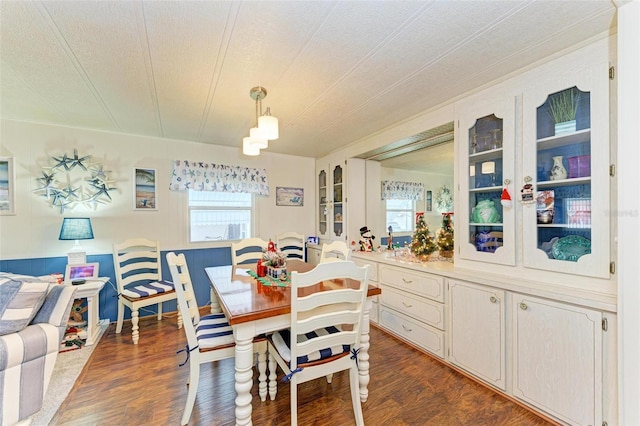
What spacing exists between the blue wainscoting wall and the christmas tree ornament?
325 centimetres

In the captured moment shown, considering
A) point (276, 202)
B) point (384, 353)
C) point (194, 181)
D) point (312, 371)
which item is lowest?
point (384, 353)

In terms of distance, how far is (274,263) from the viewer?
6.96 feet

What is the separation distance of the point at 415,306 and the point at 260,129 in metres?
2.06

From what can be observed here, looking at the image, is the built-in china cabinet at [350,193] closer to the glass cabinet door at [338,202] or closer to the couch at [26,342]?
the glass cabinet door at [338,202]

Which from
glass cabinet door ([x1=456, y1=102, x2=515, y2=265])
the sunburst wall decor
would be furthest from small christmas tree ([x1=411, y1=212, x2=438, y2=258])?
the sunburst wall decor

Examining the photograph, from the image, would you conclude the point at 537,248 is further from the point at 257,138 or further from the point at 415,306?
the point at 257,138

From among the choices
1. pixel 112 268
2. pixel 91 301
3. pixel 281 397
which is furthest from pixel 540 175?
pixel 112 268

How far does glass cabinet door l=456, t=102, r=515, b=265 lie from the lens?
6.14 ft

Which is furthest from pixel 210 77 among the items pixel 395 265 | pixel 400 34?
pixel 395 265

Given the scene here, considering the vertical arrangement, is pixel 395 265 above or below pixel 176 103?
below

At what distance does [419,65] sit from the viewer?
1.74m

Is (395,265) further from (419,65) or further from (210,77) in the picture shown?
(210,77)

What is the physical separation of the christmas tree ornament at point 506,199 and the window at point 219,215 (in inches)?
123

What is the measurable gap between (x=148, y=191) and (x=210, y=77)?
2084 millimetres
